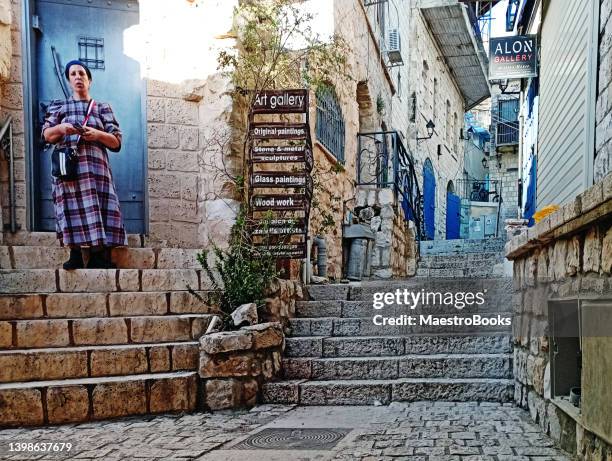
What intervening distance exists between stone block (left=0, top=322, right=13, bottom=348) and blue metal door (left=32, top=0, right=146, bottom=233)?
1.94 metres

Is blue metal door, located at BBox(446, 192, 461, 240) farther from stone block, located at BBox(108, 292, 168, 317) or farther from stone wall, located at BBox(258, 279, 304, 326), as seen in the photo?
stone block, located at BBox(108, 292, 168, 317)

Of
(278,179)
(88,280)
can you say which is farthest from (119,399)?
(278,179)

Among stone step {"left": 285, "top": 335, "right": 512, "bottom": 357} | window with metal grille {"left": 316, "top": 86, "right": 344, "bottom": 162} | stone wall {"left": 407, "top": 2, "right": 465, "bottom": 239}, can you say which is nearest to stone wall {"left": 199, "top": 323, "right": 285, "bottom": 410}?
stone step {"left": 285, "top": 335, "right": 512, "bottom": 357}

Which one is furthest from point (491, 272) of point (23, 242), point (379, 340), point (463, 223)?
point (463, 223)

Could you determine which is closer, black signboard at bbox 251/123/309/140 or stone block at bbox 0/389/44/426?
stone block at bbox 0/389/44/426

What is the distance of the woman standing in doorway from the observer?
482 centimetres

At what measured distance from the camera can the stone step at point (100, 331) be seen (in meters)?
4.18

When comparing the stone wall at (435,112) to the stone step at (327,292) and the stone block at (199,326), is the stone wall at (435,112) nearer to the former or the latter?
the stone step at (327,292)

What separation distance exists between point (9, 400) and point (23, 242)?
7.76 ft

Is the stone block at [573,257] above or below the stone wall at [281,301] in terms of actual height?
above

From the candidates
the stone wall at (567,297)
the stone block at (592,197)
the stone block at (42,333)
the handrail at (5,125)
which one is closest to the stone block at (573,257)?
the stone wall at (567,297)

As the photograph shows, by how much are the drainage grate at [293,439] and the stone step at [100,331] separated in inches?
50.1

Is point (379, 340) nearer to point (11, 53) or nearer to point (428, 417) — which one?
point (428, 417)

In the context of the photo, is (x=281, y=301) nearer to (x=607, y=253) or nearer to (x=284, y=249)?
(x=284, y=249)
